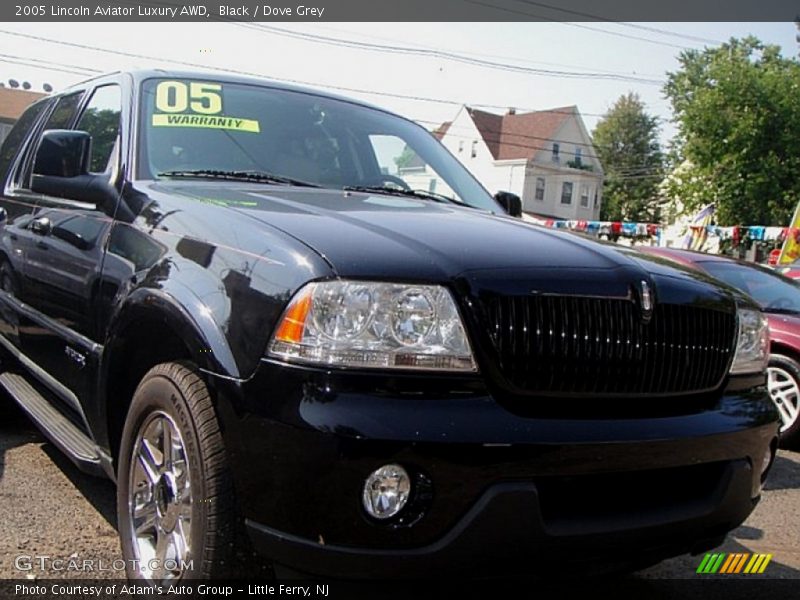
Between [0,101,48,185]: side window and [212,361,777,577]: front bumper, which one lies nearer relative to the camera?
[212,361,777,577]: front bumper

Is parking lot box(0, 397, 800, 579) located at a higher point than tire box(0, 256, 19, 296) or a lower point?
lower

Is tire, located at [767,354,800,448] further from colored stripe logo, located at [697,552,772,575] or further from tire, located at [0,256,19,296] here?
tire, located at [0,256,19,296]

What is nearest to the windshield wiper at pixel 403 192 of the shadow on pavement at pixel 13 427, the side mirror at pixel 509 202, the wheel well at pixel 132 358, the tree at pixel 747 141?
the side mirror at pixel 509 202

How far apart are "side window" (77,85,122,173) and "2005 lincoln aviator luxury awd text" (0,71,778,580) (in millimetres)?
431

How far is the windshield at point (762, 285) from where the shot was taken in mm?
6891

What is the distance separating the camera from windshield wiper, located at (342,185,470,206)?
347 centimetres

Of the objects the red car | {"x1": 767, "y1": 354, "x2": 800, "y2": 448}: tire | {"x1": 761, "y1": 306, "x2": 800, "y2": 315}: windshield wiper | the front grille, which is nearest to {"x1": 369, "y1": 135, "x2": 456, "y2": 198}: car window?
the front grille

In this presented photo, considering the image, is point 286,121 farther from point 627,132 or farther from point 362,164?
point 627,132

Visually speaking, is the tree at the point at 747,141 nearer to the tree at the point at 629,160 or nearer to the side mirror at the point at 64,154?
the tree at the point at 629,160

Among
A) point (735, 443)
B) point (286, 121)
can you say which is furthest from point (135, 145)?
point (735, 443)

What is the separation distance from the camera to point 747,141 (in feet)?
115

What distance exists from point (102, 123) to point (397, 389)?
239 centimetres

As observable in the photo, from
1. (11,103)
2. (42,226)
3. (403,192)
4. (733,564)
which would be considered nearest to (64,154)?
(42,226)

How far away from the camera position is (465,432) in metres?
1.96
